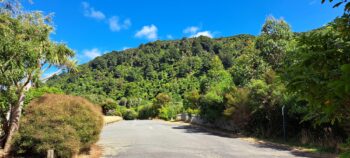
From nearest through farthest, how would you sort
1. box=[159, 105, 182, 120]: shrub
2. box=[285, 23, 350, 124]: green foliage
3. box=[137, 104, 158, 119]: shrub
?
box=[285, 23, 350, 124]: green foliage → box=[159, 105, 182, 120]: shrub → box=[137, 104, 158, 119]: shrub

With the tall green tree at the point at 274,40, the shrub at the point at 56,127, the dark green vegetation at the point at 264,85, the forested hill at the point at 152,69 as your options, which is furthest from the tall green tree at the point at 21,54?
the forested hill at the point at 152,69

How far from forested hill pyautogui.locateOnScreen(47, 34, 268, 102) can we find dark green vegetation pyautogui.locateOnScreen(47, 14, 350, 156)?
289mm

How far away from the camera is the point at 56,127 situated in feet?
36.9

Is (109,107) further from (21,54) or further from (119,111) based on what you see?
(21,54)

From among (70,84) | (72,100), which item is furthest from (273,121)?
(70,84)

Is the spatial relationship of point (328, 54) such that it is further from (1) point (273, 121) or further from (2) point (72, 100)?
(1) point (273, 121)

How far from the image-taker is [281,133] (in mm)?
19547

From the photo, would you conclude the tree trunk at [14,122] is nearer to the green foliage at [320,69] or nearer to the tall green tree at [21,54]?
the tall green tree at [21,54]

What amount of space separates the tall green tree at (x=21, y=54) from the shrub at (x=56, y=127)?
32.2 inches

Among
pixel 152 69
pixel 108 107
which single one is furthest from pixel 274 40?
pixel 152 69

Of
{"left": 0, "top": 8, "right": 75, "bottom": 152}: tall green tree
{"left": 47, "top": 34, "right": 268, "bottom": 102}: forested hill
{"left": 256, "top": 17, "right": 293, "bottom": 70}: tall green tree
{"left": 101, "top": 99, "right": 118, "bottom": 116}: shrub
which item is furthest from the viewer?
{"left": 47, "top": 34, "right": 268, "bottom": 102}: forested hill

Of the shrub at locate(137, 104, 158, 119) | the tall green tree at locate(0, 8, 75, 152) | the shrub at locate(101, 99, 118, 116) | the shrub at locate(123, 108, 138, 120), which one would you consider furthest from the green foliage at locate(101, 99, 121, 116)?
the tall green tree at locate(0, 8, 75, 152)

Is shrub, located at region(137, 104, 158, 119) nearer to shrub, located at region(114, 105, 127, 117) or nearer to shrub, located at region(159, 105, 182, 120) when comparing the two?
shrub, located at region(114, 105, 127, 117)

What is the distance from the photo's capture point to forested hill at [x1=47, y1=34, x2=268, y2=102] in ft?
238
